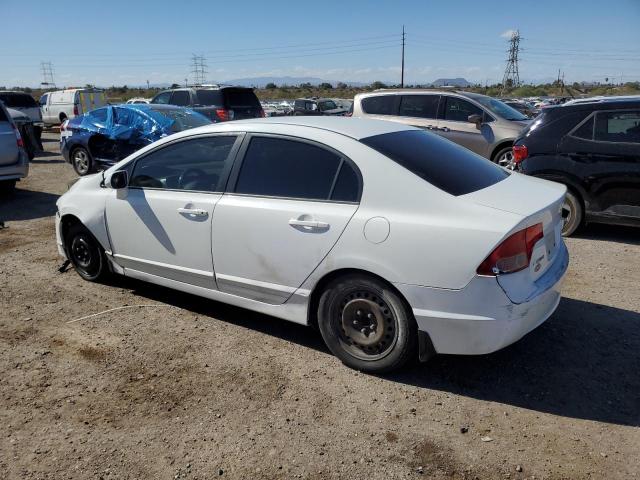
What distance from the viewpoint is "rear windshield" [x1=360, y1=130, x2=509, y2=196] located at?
335cm

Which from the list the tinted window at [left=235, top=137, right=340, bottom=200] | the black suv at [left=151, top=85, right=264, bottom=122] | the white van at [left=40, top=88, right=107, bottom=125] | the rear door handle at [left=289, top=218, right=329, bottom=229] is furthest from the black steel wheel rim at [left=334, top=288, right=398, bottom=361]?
the white van at [left=40, top=88, right=107, bottom=125]

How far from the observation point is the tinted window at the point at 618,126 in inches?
240

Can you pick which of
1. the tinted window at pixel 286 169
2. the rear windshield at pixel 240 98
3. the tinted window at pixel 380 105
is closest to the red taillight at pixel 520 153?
the tinted window at pixel 286 169

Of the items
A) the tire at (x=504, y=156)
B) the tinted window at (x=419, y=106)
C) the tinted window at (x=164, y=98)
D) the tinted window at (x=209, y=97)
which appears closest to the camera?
the tire at (x=504, y=156)

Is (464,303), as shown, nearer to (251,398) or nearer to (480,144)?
(251,398)

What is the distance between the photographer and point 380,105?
11.0m

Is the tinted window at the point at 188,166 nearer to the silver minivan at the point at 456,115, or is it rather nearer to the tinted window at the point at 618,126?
the tinted window at the point at 618,126

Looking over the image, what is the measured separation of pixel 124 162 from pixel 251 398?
2527 mm

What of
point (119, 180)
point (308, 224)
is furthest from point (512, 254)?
point (119, 180)

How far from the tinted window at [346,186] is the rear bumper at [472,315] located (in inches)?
25.9

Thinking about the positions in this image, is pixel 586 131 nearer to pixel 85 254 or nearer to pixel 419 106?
pixel 419 106

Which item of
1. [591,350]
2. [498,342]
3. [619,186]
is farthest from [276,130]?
[619,186]

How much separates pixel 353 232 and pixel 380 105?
27.2ft

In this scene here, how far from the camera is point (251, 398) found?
3.27m
